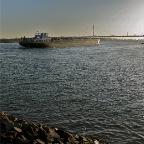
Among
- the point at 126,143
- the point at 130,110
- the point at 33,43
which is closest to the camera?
the point at 126,143

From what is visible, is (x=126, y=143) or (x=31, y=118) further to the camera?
(x=31, y=118)

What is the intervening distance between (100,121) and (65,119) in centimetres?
156

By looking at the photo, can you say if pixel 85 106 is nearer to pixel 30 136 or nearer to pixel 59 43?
pixel 30 136

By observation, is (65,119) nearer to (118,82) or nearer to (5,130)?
(5,130)

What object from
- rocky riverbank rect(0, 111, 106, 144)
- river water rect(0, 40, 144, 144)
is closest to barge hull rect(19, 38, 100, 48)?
river water rect(0, 40, 144, 144)

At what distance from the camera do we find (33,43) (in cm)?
10256

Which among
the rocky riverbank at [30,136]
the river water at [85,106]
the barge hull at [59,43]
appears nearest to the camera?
the rocky riverbank at [30,136]

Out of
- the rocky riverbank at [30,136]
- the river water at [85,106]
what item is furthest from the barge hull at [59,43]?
the rocky riverbank at [30,136]

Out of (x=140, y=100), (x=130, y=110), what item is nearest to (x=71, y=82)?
(x=140, y=100)

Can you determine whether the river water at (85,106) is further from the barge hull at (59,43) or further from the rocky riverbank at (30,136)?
the barge hull at (59,43)

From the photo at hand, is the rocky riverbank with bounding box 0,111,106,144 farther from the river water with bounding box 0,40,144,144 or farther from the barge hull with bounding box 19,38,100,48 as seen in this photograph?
the barge hull with bounding box 19,38,100,48

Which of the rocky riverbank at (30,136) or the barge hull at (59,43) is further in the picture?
the barge hull at (59,43)

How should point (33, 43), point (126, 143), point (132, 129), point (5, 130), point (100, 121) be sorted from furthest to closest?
point (33, 43) < point (100, 121) < point (132, 129) < point (126, 143) < point (5, 130)

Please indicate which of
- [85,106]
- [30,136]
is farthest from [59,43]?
[30,136]
